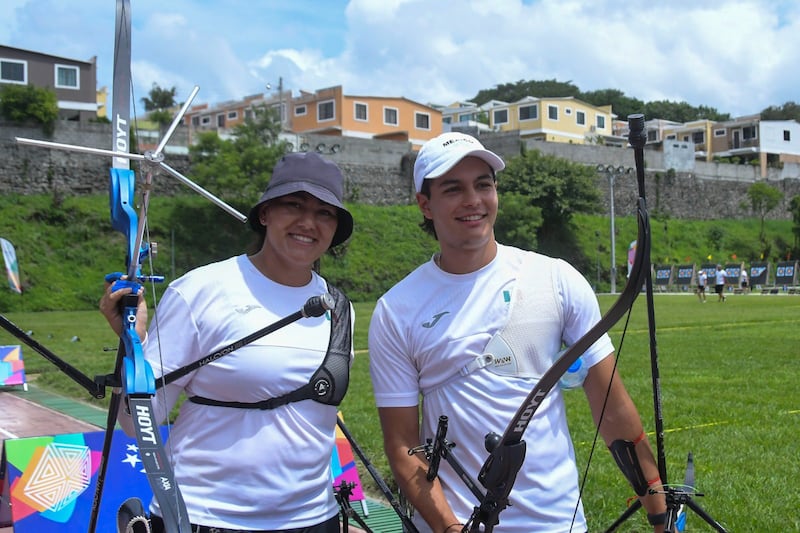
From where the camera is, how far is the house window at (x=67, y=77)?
4775 centimetres

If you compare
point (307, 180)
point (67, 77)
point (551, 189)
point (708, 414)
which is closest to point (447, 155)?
point (307, 180)

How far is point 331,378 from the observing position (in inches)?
106

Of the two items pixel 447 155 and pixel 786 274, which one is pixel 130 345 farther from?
pixel 786 274

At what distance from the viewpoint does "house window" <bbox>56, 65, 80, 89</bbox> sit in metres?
47.8

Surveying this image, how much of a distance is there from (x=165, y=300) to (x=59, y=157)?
127 ft

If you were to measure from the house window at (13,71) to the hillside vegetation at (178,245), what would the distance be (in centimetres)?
1202

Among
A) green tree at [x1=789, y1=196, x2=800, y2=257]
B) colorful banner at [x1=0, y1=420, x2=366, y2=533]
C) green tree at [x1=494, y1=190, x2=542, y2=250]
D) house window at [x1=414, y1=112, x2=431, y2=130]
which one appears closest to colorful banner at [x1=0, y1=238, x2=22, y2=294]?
colorful banner at [x1=0, y1=420, x2=366, y2=533]

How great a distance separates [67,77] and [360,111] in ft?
72.0

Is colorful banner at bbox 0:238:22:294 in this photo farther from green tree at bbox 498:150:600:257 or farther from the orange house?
the orange house

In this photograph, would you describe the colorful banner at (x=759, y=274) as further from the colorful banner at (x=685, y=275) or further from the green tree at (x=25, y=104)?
the green tree at (x=25, y=104)

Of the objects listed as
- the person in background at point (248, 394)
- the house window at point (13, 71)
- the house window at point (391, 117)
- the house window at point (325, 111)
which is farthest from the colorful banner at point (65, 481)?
the house window at point (391, 117)

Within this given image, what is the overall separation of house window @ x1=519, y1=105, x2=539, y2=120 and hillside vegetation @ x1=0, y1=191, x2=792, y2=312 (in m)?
23.4

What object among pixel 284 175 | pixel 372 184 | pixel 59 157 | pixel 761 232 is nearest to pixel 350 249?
pixel 372 184

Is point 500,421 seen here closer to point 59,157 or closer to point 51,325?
point 51,325
